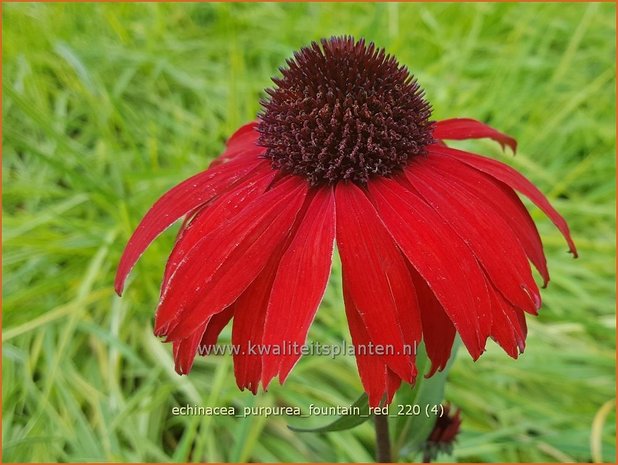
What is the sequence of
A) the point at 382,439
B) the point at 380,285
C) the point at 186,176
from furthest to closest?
the point at 186,176 → the point at 382,439 → the point at 380,285

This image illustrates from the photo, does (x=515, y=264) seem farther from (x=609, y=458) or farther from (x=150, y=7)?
(x=150, y=7)

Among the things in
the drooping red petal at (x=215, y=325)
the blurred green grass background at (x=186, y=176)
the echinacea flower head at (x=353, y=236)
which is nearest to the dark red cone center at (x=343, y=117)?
the echinacea flower head at (x=353, y=236)

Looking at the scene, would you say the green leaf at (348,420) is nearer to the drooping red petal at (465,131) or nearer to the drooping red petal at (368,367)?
the drooping red petal at (368,367)

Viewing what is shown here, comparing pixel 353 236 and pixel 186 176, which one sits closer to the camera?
pixel 353 236

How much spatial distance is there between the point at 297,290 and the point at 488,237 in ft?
0.42

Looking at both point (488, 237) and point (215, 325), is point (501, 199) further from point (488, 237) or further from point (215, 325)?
point (215, 325)

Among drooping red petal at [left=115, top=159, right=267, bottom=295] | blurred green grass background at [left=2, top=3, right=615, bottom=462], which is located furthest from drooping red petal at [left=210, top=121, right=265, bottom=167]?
blurred green grass background at [left=2, top=3, right=615, bottom=462]

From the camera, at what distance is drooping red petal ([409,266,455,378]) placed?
0.44 m

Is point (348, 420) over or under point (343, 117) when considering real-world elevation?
under

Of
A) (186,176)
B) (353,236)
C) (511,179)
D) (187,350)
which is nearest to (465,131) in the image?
(511,179)

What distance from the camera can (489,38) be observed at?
170 centimetres

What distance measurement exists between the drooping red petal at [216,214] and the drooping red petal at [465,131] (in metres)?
0.16

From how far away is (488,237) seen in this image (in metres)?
0.44

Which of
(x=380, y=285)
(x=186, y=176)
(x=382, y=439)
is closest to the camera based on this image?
(x=380, y=285)
